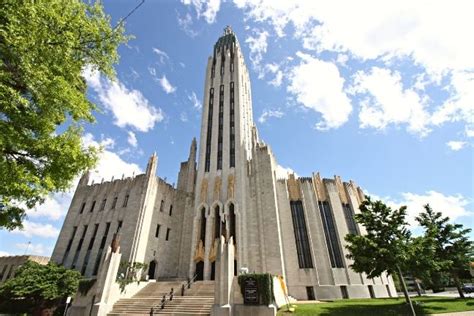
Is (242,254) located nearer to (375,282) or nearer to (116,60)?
(375,282)

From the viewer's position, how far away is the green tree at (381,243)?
1761 cm

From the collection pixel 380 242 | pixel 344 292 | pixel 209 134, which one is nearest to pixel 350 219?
pixel 344 292

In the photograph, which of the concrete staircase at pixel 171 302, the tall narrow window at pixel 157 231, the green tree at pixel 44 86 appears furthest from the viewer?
the tall narrow window at pixel 157 231

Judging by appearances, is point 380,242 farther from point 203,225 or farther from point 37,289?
point 37,289

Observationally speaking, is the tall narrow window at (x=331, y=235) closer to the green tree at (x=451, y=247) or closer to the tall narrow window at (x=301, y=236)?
the tall narrow window at (x=301, y=236)

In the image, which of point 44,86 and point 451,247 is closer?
point 44,86

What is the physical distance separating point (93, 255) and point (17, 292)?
8.74 metres

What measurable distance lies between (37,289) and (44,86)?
20.0 m

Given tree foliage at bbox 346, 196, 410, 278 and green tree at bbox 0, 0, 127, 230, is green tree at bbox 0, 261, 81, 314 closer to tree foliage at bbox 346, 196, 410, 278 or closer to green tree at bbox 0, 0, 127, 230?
green tree at bbox 0, 0, 127, 230

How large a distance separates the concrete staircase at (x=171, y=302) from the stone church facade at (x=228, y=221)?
5327 millimetres

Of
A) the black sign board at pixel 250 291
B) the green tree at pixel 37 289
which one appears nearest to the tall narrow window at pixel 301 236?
the black sign board at pixel 250 291

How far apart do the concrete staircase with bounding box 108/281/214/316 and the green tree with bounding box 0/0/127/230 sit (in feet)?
38.6

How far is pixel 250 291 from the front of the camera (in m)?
16.5

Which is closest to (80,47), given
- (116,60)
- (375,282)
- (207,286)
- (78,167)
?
(116,60)
